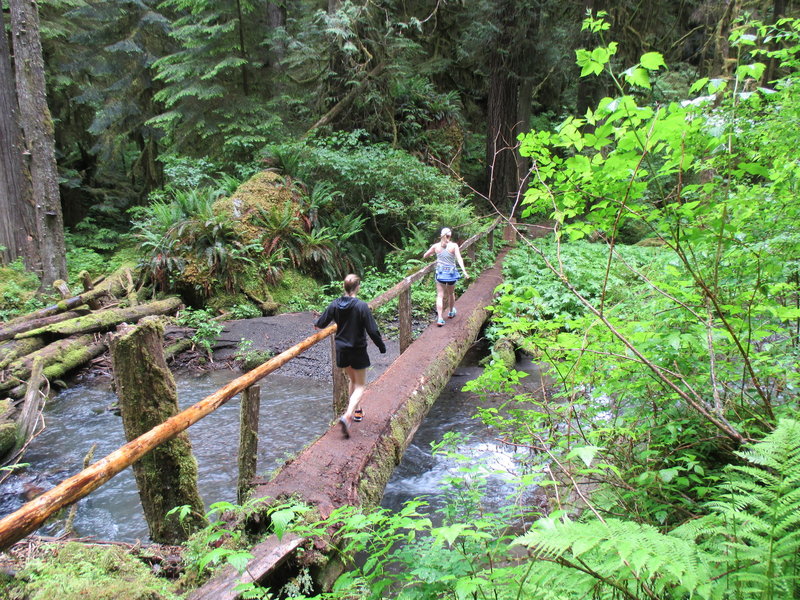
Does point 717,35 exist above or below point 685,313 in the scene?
above

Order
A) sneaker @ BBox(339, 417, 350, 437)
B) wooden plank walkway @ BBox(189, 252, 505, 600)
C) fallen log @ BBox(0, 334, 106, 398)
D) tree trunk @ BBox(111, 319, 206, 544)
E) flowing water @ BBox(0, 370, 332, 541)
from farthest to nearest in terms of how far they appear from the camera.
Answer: fallen log @ BBox(0, 334, 106, 398) < flowing water @ BBox(0, 370, 332, 541) < sneaker @ BBox(339, 417, 350, 437) < tree trunk @ BBox(111, 319, 206, 544) < wooden plank walkway @ BBox(189, 252, 505, 600)

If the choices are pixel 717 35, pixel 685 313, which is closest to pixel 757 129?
pixel 685 313

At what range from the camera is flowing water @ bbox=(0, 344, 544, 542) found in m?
4.97

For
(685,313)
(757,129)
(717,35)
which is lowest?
(685,313)

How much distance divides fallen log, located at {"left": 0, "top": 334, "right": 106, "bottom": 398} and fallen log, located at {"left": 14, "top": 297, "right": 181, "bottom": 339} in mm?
179

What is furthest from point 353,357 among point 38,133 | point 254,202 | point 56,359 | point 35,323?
point 38,133

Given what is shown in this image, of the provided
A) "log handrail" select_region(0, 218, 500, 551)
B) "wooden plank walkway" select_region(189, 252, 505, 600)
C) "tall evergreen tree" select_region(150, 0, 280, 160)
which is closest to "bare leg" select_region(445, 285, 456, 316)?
"wooden plank walkway" select_region(189, 252, 505, 600)

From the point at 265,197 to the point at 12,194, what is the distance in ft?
22.6

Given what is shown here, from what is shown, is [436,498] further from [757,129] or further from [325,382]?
[757,129]

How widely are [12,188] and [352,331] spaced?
13200mm

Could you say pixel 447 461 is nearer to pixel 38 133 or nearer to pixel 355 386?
pixel 355 386

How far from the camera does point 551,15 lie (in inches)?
679

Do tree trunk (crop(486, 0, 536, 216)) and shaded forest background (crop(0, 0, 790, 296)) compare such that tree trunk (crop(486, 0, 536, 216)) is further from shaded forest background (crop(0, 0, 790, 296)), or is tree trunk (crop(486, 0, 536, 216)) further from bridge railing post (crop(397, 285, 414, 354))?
bridge railing post (crop(397, 285, 414, 354))

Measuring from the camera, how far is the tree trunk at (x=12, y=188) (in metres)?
12.3
